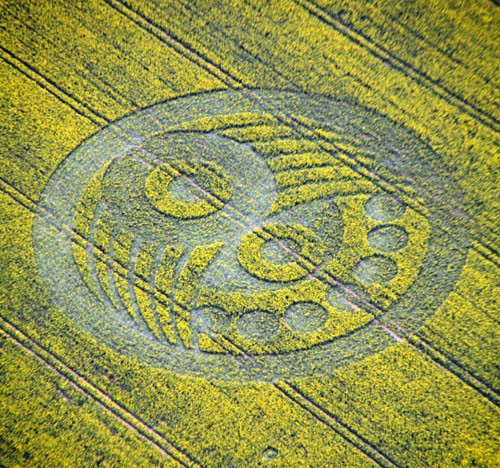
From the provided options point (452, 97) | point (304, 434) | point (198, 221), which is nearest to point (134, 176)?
point (198, 221)

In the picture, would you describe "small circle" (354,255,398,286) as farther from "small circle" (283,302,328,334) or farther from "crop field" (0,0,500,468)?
"small circle" (283,302,328,334)

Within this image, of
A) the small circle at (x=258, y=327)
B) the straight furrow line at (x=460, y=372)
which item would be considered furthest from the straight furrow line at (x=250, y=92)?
the small circle at (x=258, y=327)

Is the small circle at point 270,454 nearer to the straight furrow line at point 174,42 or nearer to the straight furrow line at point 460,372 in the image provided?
the straight furrow line at point 460,372

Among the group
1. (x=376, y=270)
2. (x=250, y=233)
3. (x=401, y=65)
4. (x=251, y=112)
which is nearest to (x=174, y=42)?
(x=251, y=112)

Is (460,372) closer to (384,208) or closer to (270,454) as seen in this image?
(384,208)

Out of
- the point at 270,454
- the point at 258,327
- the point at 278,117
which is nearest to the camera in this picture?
the point at 270,454
